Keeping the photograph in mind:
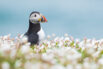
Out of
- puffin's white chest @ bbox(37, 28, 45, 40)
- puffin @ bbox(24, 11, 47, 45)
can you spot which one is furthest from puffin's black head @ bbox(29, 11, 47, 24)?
puffin's white chest @ bbox(37, 28, 45, 40)

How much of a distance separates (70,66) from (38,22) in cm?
723

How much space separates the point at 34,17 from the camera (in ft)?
38.2

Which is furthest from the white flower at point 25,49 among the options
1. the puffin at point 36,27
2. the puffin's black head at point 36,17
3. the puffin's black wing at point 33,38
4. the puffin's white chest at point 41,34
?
the puffin's black head at point 36,17

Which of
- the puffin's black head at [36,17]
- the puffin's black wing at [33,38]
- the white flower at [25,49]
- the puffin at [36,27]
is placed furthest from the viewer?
the puffin's black head at [36,17]

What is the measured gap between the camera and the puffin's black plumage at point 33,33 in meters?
11.0

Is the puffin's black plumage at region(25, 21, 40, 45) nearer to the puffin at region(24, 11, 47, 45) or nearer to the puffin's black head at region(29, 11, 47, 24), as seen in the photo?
the puffin at region(24, 11, 47, 45)

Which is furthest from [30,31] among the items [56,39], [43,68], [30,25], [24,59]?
[43,68]

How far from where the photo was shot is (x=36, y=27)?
38.5 feet

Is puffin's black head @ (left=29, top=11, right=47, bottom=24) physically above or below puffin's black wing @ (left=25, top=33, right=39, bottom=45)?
above

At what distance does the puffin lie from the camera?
11167mm

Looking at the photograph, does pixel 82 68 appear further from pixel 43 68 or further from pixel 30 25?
pixel 30 25

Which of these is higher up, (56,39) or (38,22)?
(38,22)

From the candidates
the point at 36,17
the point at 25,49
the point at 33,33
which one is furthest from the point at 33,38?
the point at 25,49

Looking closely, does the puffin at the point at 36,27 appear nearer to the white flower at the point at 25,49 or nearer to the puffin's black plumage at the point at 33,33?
the puffin's black plumage at the point at 33,33
